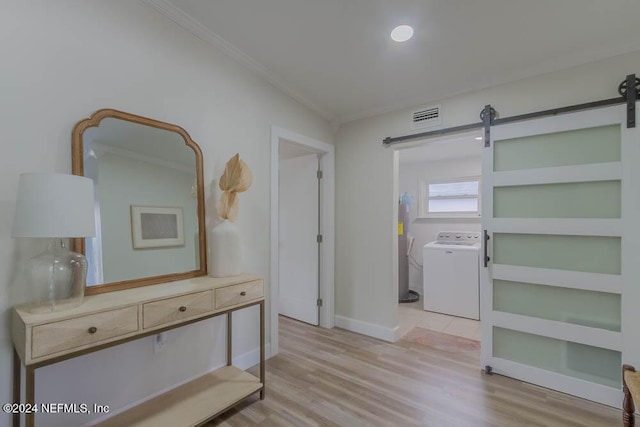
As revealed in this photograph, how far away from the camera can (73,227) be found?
1.25 metres

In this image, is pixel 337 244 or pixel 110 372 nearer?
pixel 110 372

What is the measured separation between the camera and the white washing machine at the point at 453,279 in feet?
12.1

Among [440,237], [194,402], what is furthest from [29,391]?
[440,237]

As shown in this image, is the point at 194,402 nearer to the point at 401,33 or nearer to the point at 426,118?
the point at 401,33

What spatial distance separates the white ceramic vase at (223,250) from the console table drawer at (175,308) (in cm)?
28

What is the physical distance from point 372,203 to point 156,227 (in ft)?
6.85

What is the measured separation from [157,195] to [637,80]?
3.25 m

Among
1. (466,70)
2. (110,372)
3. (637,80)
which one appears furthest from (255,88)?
(637,80)

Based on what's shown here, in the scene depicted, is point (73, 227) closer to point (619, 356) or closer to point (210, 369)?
point (210, 369)

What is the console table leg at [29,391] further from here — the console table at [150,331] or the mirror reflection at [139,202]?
the mirror reflection at [139,202]

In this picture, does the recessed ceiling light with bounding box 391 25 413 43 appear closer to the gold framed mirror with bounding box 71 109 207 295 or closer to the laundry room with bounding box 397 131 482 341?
the laundry room with bounding box 397 131 482 341

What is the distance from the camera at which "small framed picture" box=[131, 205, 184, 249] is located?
1786mm

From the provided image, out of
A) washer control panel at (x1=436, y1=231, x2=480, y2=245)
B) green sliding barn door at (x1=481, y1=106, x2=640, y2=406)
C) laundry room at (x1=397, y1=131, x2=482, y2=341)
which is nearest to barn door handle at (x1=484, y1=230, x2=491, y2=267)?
green sliding barn door at (x1=481, y1=106, x2=640, y2=406)

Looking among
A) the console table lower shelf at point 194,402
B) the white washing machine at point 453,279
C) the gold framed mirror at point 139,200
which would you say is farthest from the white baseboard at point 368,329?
the gold framed mirror at point 139,200
